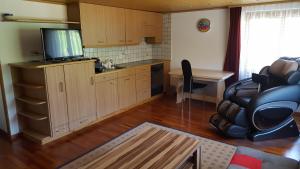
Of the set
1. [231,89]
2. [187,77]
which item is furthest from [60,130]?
[231,89]

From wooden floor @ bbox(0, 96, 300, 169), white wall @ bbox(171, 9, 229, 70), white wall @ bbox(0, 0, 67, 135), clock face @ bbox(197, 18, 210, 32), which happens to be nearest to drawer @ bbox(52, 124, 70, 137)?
wooden floor @ bbox(0, 96, 300, 169)

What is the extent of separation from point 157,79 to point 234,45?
1827mm

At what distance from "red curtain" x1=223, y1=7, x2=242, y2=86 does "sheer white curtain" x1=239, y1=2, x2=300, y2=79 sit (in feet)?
0.29

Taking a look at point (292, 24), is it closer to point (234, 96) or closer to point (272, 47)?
point (272, 47)

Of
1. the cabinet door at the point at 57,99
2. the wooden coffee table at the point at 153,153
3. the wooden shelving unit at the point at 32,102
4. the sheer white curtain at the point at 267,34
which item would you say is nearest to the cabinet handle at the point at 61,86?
the cabinet door at the point at 57,99

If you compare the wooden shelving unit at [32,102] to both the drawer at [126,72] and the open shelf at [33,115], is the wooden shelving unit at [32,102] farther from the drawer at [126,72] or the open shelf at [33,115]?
the drawer at [126,72]

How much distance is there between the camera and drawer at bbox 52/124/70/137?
3168 millimetres

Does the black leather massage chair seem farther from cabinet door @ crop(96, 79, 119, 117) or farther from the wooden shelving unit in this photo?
the wooden shelving unit

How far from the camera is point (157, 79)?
16.8ft

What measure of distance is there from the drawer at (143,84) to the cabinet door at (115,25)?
34.9 inches

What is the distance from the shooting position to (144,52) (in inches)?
216

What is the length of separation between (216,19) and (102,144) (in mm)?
3420

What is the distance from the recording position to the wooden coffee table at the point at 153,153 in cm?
181

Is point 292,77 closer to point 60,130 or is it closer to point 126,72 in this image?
point 126,72
